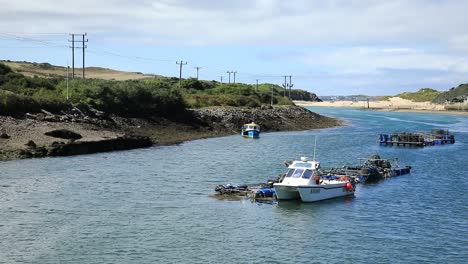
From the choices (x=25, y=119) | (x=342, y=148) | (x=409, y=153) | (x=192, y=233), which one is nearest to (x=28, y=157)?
(x=25, y=119)

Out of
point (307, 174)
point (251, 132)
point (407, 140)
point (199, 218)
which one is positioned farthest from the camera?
point (251, 132)

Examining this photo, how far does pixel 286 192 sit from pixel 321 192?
9.63 feet

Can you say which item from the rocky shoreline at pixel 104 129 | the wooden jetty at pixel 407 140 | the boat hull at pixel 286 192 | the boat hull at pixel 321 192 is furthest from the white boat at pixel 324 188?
the wooden jetty at pixel 407 140

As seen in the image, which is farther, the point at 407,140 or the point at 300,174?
the point at 407,140

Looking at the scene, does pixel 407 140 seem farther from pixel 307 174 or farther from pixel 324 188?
pixel 307 174

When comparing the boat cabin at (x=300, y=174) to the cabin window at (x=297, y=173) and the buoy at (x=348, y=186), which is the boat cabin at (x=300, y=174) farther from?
the buoy at (x=348, y=186)

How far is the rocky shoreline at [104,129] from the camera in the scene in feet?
216

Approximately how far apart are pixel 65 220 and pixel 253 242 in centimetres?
1139

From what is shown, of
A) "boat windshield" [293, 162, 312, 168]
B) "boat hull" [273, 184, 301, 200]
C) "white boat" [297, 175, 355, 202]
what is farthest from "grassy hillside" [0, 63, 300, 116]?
"white boat" [297, 175, 355, 202]

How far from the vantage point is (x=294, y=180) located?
46812mm

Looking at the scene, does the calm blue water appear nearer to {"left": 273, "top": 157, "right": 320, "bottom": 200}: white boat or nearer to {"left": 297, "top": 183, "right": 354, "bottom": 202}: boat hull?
{"left": 297, "top": 183, "right": 354, "bottom": 202}: boat hull

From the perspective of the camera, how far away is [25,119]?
2968 inches

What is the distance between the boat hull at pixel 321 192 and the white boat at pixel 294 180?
0.41 m

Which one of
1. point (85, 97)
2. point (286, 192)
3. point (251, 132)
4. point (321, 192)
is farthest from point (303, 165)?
point (251, 132)
